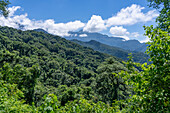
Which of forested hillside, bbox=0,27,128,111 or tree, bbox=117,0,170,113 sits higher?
tree, bbox=117,0,170,113

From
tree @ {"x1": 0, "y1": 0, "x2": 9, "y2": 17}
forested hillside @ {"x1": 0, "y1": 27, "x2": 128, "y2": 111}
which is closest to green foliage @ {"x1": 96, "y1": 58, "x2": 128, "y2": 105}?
forested hillside @ {"x1": 0, "y1": 27, "x2": 128, "y2": 111}

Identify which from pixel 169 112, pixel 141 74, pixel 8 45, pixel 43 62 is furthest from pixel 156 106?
pixel 8 45

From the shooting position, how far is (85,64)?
434ft

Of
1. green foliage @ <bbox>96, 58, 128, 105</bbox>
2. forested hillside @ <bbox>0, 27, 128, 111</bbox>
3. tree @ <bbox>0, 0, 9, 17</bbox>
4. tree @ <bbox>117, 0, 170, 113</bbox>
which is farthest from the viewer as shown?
green foliage @ <bbox>96, 58, 128, 105</bbox>

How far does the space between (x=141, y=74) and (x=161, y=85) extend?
1.85 feet

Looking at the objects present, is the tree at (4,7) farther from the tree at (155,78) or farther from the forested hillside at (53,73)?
the tree at (155,78)

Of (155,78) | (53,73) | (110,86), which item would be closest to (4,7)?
(155,78)

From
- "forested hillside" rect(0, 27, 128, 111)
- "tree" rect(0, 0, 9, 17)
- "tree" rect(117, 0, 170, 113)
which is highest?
"tree" rect(0, 0, 9, 17)

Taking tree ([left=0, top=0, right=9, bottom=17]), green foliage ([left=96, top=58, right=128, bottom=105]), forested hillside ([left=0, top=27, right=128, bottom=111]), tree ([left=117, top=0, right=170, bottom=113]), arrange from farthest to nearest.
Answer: green foliage ([left=96, top=58, right=128, bottom=105]) → forested hillside ([left=0, top=27, right=128, bottom=111]) → tree ([left=0, top=0, right=9, bottom=17]) → tree ([left=117, top=0, right=170, bottom=113])

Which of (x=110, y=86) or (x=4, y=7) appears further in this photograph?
(x=110, y=86)

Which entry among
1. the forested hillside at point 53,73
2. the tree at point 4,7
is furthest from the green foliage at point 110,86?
the tree at point 4,7

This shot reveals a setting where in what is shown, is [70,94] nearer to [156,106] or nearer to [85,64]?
[156,106]

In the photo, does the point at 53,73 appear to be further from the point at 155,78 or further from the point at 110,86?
the point at 155,78

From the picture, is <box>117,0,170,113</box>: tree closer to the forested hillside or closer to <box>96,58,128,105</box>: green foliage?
the forested hillside
